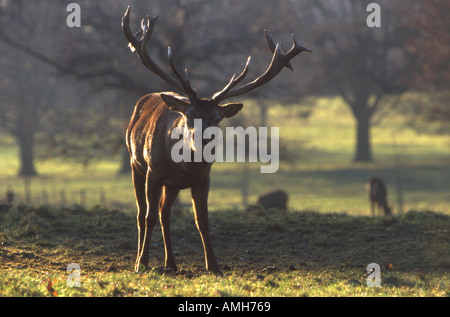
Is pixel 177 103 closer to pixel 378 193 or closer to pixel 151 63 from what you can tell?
pixel 151 63

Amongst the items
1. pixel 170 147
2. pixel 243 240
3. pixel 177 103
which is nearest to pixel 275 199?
pixel 243 240

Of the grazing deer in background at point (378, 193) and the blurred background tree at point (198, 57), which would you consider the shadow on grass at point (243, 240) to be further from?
the blurred background tree at point (198, 57)

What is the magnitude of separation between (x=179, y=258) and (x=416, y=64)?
25.5 metres

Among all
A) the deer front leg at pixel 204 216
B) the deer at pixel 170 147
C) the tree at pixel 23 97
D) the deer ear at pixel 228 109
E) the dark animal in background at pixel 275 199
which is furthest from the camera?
the tree at pixel 23 97

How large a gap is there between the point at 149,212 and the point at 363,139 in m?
32.0

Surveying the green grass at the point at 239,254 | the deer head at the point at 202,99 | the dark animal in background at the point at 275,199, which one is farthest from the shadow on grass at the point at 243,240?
the dark animal in background at the point at 275,199

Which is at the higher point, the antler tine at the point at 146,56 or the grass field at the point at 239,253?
the antler tine at the point at 146,56

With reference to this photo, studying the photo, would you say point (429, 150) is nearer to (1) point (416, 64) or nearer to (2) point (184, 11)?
(1) point (416, 64)

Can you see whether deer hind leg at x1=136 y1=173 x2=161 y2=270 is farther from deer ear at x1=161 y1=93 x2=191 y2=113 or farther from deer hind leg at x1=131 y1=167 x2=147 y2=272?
deer ear at x1=161 y1=93 x2=191 y2=113

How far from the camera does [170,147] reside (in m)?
8.76

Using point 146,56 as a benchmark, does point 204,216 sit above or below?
below

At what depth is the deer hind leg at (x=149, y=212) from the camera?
→ 8992 mm

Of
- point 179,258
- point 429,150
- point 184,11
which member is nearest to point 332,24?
point 429,150

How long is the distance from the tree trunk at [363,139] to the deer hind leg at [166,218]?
30987 millimetres
